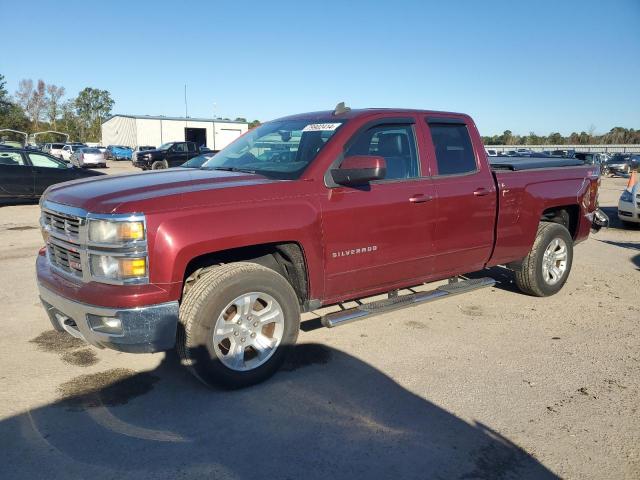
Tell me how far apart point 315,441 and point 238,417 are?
57cm

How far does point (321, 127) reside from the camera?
441 centimetres

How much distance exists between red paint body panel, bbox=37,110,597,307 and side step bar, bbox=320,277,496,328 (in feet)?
0.44

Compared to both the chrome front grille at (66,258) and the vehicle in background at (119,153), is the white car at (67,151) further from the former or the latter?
the chrome front grille at (66,258)

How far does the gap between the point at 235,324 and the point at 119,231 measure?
102 cm

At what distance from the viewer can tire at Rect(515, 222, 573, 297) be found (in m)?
5.74

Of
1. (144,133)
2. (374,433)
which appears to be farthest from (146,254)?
(144,133)

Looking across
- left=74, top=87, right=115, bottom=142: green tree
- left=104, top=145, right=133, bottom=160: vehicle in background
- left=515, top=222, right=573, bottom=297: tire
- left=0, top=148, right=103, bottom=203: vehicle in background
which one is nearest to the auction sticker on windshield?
left=515, top=222, right=573, bottom=297: tire

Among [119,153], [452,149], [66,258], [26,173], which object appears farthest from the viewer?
[119,153]

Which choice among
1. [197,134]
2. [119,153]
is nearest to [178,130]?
[197,134]

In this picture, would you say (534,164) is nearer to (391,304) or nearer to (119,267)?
(391,304)

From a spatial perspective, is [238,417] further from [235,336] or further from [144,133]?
[144,133]

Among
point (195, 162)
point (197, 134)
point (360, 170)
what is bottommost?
point (195, 162)

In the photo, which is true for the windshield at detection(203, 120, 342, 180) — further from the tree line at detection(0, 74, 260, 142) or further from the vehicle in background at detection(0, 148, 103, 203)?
the tree line at detection(0, 74, 260, 142)

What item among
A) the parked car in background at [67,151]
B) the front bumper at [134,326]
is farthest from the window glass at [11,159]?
the parked car in background at [67,151]
